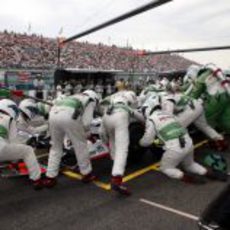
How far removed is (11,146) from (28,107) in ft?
6.96

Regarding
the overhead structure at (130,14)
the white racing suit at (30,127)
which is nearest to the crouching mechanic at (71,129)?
the white racing suit at (30,127)

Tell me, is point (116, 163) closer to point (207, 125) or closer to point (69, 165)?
point (69, 165)

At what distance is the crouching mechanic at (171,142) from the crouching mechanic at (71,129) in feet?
3.36

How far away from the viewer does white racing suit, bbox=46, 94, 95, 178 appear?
6078 mm

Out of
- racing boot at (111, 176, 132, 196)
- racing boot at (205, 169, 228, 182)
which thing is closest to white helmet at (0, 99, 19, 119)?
racing boot at (111, 176, 132, 196)

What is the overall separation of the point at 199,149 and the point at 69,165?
312 centimetres

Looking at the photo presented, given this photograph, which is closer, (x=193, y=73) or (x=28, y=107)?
(x=28, y=107)

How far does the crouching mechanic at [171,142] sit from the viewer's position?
6012mm

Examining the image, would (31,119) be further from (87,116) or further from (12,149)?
(12,149)

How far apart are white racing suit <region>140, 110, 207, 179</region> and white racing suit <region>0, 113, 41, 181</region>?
1.86 m

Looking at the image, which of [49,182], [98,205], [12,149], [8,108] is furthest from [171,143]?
[8,108]

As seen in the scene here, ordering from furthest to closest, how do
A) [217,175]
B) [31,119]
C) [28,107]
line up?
[31,119] → [28,107] → [217,175]

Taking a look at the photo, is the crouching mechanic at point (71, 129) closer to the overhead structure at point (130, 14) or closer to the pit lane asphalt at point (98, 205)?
the pit lane asphalt at point (98, 205)

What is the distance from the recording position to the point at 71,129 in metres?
6.07
